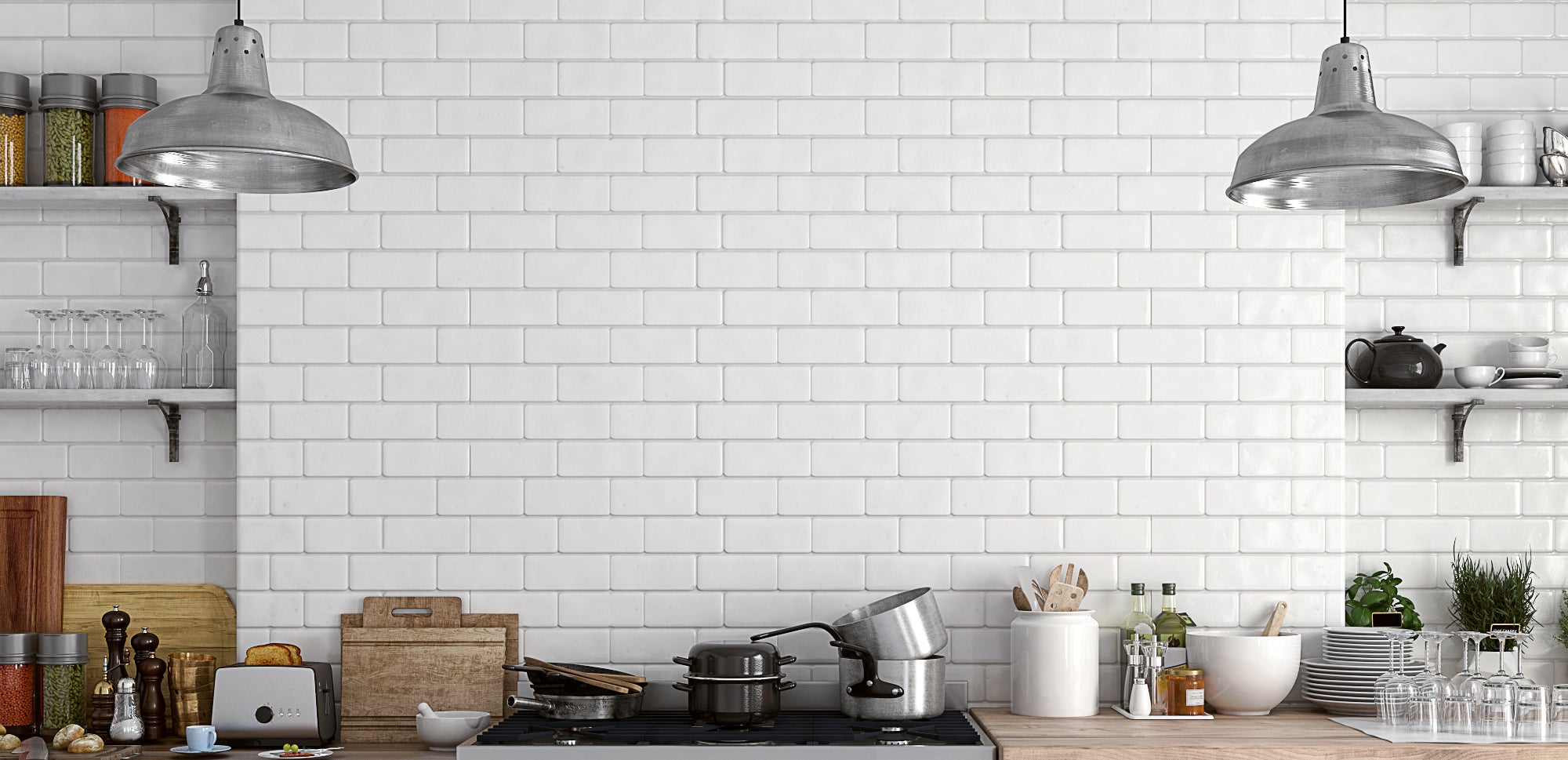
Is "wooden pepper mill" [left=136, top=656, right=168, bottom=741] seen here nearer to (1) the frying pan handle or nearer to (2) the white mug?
(1) the frying pan handle

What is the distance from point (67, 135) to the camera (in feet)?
11.7

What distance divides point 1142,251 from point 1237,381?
1.48 feet

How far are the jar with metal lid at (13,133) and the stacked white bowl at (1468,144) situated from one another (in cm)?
407

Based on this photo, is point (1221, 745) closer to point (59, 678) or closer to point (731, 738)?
point (731, 738)

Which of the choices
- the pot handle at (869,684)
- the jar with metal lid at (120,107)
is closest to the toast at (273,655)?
the jar with metal lid at (120,107)

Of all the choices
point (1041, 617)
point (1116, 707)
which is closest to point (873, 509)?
point (1041, 617)

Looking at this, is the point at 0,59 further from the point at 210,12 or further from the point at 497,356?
the point at 497,356

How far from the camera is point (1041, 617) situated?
10.9ft

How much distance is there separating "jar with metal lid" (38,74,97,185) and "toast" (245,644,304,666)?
4.71 feet

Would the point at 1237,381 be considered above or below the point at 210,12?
below

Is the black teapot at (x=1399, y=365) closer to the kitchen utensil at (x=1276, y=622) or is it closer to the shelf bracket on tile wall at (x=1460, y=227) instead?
the shelf bracket on tile wall at (x=1460, y=227)

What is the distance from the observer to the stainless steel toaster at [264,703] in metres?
3.25

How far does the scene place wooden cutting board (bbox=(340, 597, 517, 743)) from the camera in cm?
341

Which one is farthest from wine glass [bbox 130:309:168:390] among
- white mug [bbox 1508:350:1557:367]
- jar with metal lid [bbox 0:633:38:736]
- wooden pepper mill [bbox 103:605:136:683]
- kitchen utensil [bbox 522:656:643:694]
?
white mug [bbox 1508:350:1557:367]
